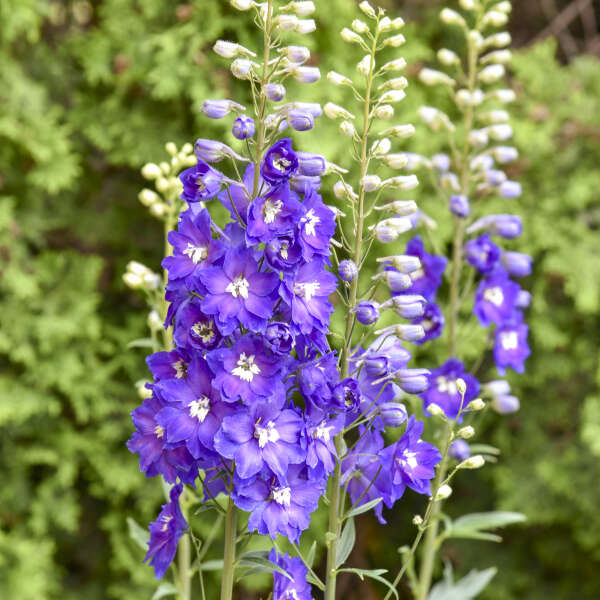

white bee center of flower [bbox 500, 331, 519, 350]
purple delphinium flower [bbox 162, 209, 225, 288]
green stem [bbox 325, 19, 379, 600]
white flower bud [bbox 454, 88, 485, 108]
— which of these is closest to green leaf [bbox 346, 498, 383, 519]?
green stem [bbox 325, 19, 379, 600]

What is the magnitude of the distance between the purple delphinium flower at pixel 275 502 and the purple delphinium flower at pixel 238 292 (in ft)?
0.85

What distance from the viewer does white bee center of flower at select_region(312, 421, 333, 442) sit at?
134cm

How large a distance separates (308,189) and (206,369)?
36 centimetres

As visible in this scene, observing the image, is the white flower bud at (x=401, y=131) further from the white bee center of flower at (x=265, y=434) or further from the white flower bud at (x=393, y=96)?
the white bee center of flower at (x=265, y=434)

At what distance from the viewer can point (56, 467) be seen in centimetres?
331

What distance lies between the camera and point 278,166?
1301 mm

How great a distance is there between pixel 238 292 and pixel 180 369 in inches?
7.9

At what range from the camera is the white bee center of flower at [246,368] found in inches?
49.5

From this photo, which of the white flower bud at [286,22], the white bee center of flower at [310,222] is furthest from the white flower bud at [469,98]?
the white bee center of flower at [310,222]

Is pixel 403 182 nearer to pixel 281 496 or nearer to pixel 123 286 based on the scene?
pixel 281 496

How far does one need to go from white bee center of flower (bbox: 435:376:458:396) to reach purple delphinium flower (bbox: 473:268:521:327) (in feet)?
0.61

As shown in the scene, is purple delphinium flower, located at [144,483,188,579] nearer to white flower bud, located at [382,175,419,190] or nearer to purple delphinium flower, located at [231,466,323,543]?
purple delphinium flower, located at [231,466,323,543]

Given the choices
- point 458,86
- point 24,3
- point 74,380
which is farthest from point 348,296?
point 458,86

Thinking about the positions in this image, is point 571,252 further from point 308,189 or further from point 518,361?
point 308,189
